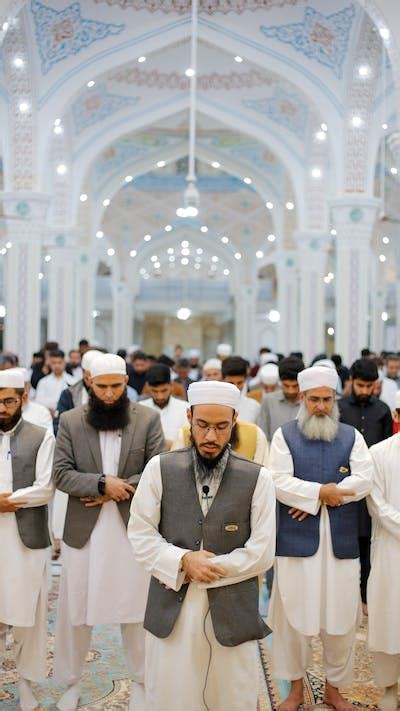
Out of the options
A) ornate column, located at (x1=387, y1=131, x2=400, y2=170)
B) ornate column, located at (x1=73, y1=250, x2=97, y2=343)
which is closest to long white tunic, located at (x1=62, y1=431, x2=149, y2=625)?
ornate column, located at (x1=387, y1=131, x2=400, y2=170)

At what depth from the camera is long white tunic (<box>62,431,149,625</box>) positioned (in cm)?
294

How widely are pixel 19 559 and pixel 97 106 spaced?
10.3m

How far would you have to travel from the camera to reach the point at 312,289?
1307 centimetres

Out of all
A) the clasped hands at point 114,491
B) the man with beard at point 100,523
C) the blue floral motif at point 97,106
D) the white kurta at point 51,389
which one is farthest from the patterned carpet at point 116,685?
the blue floral motif at point 97,106

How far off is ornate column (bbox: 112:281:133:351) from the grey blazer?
60.0 ft

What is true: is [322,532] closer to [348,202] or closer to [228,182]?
[348,202]

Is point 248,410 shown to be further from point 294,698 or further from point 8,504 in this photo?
point 8,504

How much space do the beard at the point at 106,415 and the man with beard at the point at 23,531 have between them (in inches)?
6.7

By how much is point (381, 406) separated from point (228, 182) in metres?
15.6

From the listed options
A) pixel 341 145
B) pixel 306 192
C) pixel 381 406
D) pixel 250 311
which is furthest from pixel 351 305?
pixel 250 311

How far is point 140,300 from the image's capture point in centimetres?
2673

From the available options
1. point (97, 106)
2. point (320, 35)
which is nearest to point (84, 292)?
point (97, 106)

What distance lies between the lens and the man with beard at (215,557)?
223cm

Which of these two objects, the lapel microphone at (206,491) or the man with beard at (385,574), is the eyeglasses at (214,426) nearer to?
the lapel microphone at (206,491)
